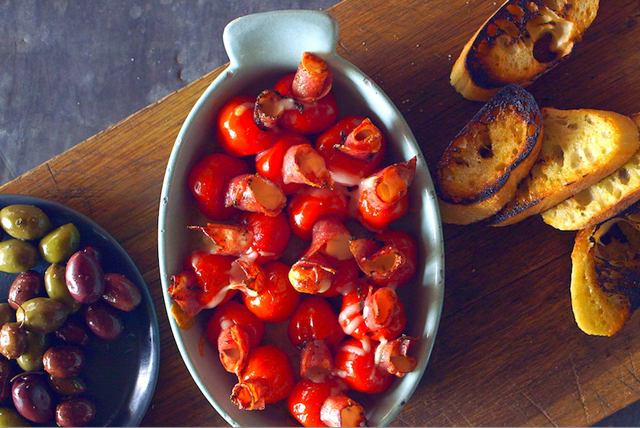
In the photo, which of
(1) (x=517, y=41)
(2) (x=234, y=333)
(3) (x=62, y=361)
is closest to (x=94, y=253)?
(3) (x=62, y=361)

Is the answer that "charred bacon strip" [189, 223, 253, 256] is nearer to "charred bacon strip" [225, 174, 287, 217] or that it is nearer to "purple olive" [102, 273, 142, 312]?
"charred bacon strip" [225, 174, 287, 217]

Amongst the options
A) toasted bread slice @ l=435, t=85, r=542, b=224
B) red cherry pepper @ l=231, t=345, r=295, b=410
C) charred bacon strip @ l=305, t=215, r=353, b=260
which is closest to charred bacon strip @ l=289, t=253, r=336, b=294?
charred bacon strip @ l=305, t=215, r=353, b=260

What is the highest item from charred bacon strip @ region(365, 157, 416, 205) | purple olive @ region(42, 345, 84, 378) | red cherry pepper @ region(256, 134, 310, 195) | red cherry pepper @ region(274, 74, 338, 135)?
red cherry pepper @ region(274, 74, 338, 135)

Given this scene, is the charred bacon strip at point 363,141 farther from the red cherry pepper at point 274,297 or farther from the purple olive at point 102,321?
the purple olive at point 102,321

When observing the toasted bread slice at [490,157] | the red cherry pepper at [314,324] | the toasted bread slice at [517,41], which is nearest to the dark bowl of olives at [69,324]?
the red cherry pepper at [314,324]

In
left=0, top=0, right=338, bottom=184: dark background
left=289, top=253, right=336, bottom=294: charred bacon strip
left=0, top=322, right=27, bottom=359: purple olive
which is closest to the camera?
left=289, top=253, right=336, bottom=294: charred bacon strip

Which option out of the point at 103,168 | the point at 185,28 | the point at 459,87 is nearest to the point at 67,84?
the point at 185,28

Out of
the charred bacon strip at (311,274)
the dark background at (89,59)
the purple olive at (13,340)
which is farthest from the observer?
the dark background at (89,59)
